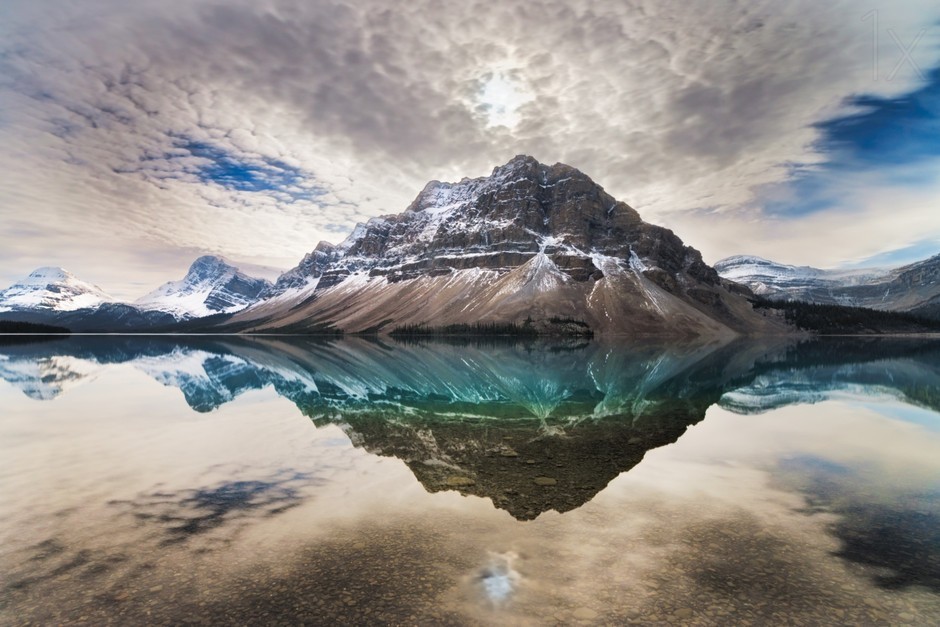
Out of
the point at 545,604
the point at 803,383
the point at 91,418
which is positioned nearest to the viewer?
the point at 545,604

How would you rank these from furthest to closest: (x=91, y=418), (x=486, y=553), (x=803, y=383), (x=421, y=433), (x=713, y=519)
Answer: (x=803, y=383) → (x=91, y=418) → (x=421, y=433) → (x=713, y=519) → (x=486, y=553)

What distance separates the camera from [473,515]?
19141mm

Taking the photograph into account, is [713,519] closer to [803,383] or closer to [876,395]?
[876,395]

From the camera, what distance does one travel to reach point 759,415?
139 feet

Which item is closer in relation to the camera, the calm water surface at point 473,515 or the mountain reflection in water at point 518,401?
the calm water surface at point 473,515

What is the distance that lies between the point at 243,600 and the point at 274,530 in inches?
198

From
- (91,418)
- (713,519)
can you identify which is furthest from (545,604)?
(91,418)

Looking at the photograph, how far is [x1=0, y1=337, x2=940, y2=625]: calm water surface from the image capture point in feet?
42.3

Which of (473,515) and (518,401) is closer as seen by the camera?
(473,515)

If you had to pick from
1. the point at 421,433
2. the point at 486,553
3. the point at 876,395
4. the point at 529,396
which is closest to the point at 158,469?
the point at 421,433

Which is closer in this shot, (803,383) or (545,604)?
(545,604)

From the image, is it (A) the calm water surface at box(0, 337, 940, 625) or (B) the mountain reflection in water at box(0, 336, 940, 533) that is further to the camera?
(B) the mountain reflection in water at box(0, 336, 940, 533)

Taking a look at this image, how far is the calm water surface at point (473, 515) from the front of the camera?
12898mm

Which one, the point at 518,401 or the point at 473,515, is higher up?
the point at 518,401
